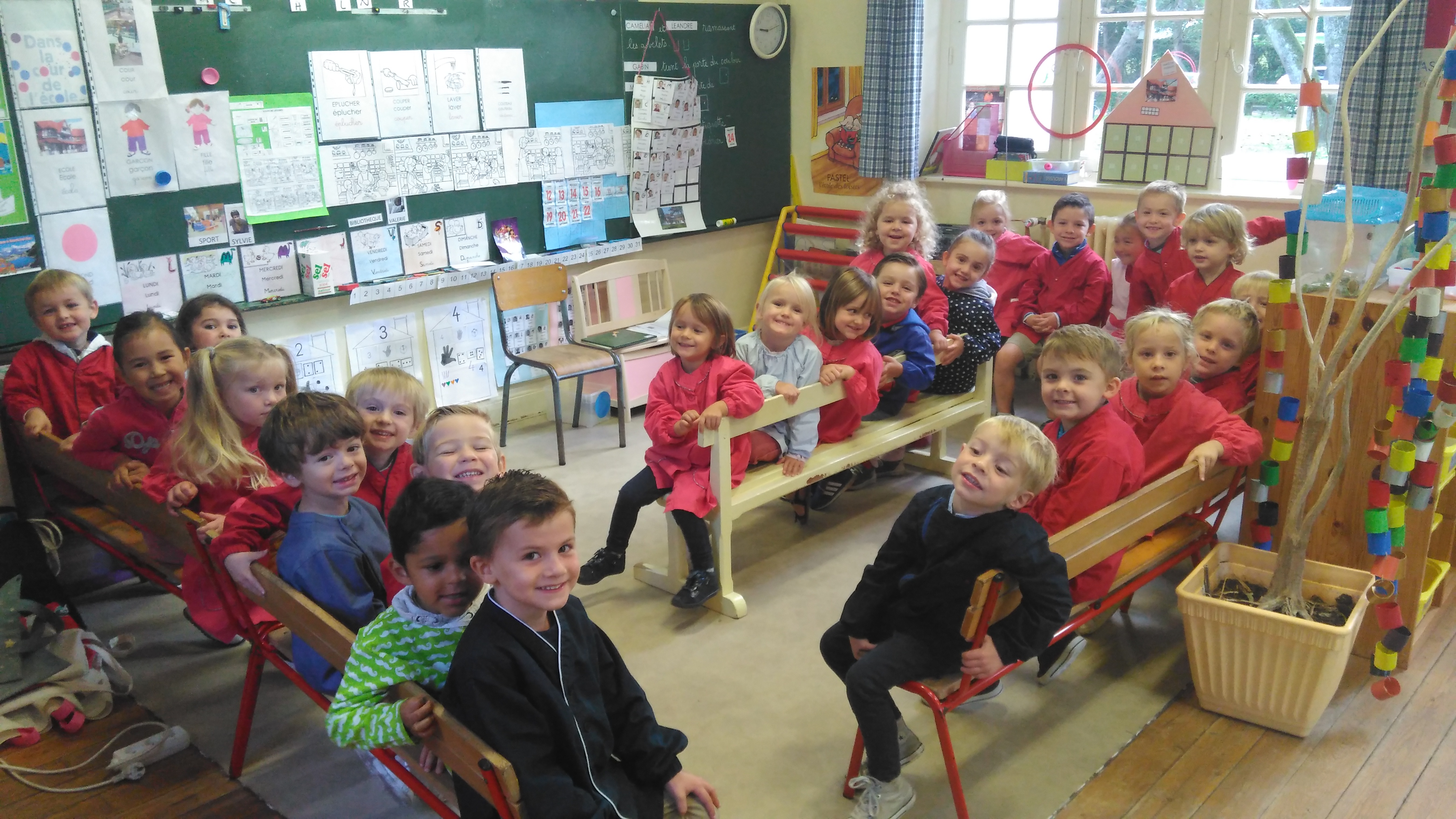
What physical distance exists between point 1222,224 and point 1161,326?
1.16 meters

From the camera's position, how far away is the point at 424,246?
4.46 metres

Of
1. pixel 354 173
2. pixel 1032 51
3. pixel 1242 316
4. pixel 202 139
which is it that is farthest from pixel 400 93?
pixel 1242 316

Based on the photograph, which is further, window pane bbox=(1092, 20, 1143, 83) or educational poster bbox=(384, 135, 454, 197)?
window pane bbox=(1092, 20, 1143, 83)

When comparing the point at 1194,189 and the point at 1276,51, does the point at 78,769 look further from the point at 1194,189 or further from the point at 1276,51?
the point at 1276,51

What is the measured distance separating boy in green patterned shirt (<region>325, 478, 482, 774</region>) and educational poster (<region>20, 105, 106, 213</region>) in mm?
2500

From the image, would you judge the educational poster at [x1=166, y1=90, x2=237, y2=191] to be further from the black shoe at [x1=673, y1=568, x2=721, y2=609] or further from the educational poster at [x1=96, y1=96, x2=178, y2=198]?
the black shoe at [x1=673, y1=568, x2=721, y2=609]

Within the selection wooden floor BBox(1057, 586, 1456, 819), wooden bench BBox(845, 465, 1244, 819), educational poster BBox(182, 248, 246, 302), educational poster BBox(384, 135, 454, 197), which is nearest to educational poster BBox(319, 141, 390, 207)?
educational poster BBox(384, 135, 454, 197)

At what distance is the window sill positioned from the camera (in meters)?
4.52

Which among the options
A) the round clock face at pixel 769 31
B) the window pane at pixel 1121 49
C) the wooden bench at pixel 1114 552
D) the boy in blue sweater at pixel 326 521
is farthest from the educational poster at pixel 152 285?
the window pane at pixel 1121 49

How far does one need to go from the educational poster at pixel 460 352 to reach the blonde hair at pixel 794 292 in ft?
6.07

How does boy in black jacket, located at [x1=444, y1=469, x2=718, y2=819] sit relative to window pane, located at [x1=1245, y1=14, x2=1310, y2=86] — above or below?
below

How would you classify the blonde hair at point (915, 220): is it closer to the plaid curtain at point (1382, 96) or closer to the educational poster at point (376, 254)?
the plaid curtain at point (1382, 96)

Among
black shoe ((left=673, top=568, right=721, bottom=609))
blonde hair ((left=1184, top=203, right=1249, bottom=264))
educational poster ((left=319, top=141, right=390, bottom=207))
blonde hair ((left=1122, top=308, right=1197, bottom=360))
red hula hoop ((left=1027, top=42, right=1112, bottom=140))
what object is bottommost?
black shoe ((left=673, top=568, right=721, bottom=609))

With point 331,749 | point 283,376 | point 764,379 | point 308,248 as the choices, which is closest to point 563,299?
point 308,248
